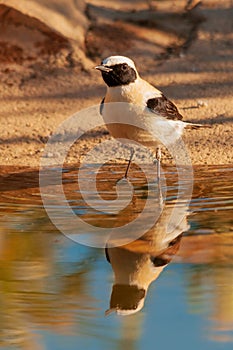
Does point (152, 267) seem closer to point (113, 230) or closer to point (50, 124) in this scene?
point (113, 230)

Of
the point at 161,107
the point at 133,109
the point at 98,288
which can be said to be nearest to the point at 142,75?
the point at 161,107

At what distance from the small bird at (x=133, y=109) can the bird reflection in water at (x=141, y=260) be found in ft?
3.25

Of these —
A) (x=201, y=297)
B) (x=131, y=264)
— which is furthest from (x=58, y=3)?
(x=201, y=297)

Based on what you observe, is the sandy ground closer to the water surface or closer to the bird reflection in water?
the water surface

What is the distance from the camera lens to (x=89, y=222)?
606 centimetres

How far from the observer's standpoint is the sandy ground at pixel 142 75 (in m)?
8.54

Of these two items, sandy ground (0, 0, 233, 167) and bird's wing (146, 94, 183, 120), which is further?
sandy ground (0, 0, 233, 167)

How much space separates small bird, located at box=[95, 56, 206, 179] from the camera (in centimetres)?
701

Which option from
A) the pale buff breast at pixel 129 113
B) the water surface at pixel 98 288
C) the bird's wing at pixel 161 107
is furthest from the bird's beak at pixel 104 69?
the water surface at pixel 98 288

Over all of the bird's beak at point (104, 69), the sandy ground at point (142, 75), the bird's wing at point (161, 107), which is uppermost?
the bird's beak at point (104, 69)

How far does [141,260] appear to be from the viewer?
17.1 ft

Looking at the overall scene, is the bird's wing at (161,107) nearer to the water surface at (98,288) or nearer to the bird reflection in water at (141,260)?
the water surface at (98,288)

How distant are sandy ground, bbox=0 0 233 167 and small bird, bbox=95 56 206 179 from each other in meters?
0.77

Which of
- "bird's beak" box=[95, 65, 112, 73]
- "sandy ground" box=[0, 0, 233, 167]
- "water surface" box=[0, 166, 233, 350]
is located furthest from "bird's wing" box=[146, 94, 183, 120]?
"water surface" box=[0, 166, 233, 350]
